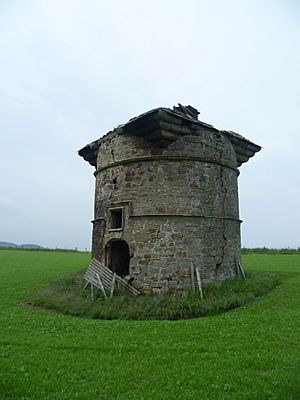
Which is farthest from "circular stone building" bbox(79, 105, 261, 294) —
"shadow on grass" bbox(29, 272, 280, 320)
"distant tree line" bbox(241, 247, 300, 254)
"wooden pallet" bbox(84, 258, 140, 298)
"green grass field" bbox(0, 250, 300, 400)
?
"distant tree line" bbox(241, 247, 300, 254)

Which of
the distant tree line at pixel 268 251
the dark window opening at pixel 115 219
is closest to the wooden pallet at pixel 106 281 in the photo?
the dark window opening at pixel 115 219

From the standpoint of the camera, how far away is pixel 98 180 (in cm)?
1445

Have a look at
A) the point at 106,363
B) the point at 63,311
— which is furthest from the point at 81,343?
the point at 63,311

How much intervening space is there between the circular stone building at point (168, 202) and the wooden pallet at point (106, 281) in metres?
0.31

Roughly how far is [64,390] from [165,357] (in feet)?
6.64

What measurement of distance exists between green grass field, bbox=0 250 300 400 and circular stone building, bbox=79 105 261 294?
2384mm

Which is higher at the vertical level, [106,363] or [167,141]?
[167,141]

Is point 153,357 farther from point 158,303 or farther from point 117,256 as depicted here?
point 117,256

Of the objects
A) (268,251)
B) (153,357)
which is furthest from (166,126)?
A: (268,251)

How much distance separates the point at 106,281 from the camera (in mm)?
12180

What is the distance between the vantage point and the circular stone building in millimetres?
11594

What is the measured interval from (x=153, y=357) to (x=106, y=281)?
19.3 feet

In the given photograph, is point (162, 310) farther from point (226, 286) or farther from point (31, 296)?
point (31, 296)

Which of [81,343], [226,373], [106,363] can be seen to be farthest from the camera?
[81,343]
